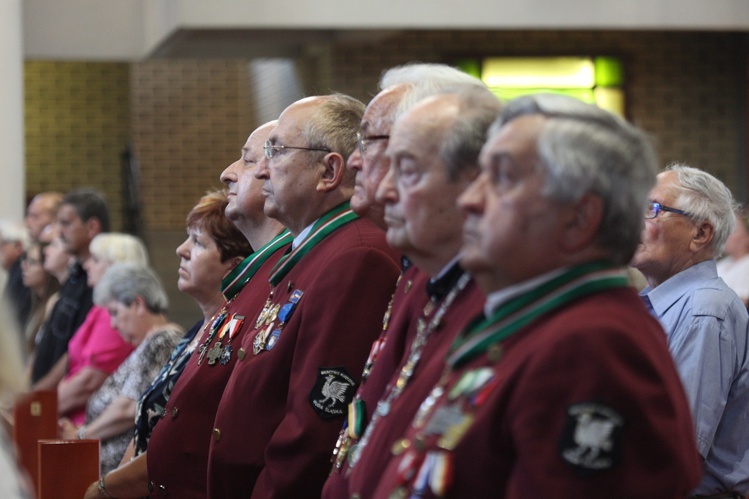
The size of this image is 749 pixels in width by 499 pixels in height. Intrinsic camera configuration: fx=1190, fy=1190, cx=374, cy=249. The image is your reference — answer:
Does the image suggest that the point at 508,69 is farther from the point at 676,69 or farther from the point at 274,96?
the point at 274,96

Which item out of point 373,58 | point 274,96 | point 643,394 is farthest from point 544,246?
point 274,96

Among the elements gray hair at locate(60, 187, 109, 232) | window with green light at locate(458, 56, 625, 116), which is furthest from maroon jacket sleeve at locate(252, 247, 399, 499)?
window with green light at locate(458, 56, 625, 116)

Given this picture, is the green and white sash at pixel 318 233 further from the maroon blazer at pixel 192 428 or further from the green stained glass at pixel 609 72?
the green stained glass at pixel 609 72

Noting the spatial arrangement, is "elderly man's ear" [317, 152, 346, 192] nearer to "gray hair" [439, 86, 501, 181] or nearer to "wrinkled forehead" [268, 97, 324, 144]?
"wrinkled forehead" [268, 97, 324, 144]

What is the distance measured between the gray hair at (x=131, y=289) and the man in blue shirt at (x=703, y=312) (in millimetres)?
2824

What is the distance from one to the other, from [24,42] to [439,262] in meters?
8.87

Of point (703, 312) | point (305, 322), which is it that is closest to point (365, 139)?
point (305, 322)

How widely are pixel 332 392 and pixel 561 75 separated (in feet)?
27.1

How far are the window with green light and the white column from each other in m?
3.99

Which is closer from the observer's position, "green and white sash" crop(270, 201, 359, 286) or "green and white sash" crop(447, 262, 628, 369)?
"green and white sash" crop(447, 262, 628, 369)

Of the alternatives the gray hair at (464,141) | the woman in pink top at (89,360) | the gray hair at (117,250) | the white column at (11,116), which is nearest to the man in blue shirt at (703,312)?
Result: the gray hair at (464,141)

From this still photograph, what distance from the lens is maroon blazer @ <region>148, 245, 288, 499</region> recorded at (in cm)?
395

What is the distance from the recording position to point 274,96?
12.9 m

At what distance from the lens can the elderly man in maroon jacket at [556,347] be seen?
1950 millimetres
